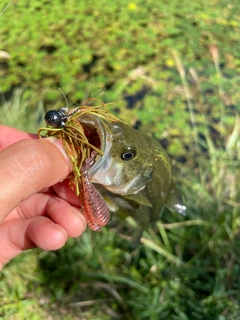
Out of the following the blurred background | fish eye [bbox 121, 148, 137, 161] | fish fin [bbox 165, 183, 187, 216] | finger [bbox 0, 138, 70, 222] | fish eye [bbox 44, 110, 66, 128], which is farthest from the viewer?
the blurred background

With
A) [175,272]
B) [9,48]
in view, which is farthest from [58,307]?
[9,48]

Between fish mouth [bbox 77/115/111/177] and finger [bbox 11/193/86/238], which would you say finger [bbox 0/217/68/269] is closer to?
finger [bbox 11/193/86/238]

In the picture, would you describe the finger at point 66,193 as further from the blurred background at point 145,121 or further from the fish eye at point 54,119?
the blurred background at point 145,121

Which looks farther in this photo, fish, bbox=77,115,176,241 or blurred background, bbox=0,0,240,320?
blurred background, bbox=0,0,240,320

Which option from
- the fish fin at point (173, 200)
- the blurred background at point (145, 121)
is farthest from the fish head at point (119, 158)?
the blurred background at point (145, 121)

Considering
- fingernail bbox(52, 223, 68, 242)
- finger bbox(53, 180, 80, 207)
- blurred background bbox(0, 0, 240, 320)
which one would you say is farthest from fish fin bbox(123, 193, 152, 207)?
blurred background bbox(0, 0, 240, 320)

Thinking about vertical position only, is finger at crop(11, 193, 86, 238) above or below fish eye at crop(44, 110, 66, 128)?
below

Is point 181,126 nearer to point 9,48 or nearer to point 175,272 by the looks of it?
→ point 175,272
